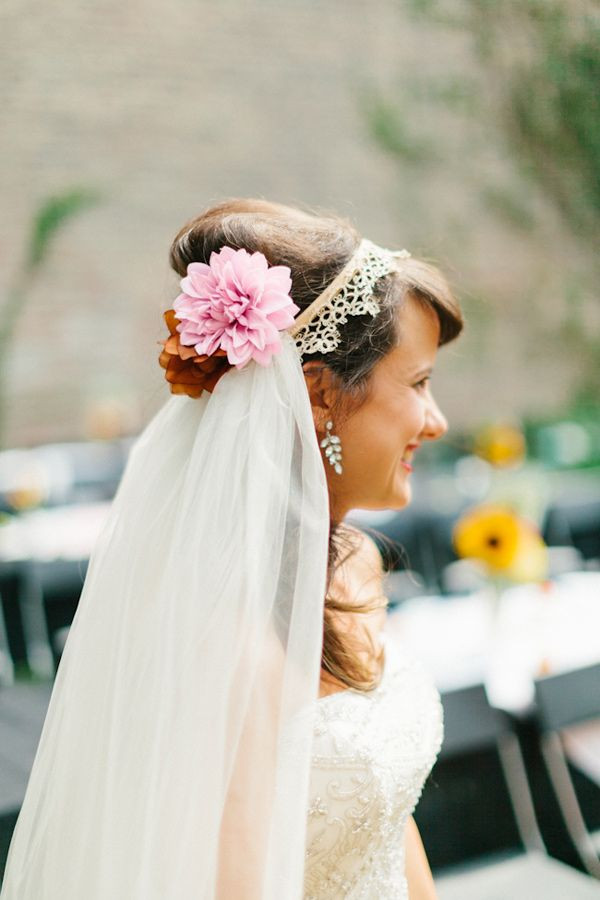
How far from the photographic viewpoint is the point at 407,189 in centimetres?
895

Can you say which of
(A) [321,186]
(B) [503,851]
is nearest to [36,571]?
(B) [503,851]

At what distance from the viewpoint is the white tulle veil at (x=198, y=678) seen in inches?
46.9

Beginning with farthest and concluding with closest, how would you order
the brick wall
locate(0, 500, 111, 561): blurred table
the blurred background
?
the brick wall → the blurred background → locate(0, 500, 111, 561): blurred table

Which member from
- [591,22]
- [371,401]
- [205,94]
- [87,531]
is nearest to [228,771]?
[371,401]

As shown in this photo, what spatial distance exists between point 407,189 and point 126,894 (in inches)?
331

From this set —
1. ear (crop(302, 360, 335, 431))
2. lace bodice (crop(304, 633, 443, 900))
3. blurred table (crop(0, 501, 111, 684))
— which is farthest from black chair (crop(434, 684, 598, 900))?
blurred table (crop(0, 501, 111, 684))

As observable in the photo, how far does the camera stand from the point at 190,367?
1.36 m

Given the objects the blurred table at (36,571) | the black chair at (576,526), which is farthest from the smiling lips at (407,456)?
the black chair at (576,526)

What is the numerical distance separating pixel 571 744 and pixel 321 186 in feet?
23.2

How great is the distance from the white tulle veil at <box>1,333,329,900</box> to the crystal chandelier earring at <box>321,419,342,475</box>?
96 mm

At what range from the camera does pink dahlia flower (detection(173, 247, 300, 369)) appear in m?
1.31

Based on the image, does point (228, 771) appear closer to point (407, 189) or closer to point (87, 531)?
point (87, 531)

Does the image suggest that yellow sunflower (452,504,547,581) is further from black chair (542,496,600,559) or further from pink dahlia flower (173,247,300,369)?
black chair (542,496,600,559)

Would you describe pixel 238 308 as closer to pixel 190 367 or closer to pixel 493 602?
pixel 190 367
